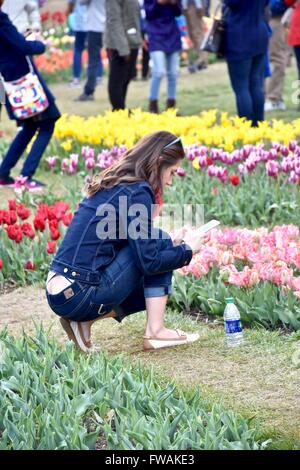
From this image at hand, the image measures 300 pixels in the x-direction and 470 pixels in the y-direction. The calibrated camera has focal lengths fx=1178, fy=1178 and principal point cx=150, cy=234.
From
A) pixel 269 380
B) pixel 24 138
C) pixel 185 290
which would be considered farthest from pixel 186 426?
pixel 24 138

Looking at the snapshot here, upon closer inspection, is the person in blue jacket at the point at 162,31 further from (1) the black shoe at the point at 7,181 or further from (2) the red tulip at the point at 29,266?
(2) the red tulip at the point at 29,266

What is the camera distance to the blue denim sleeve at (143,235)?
548cm

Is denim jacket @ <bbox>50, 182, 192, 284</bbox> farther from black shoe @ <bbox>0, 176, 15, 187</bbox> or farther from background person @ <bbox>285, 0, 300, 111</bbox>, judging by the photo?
background person @ <bbox>285, 0, 300, 111</bbox>

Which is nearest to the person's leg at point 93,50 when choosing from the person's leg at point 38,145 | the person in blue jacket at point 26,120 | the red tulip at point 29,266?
the person in blue jacket at point 26,120

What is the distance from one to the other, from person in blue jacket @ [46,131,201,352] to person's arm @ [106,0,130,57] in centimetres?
693

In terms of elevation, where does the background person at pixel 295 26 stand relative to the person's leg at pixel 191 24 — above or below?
above

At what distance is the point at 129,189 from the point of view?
552 cm

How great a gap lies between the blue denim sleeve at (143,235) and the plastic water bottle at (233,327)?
426 millimetres

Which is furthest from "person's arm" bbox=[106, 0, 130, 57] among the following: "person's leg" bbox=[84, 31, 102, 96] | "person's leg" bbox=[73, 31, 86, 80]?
"person's leg" bbox=[73, 31, 86, 80]

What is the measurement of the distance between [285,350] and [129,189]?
1056 millimetres

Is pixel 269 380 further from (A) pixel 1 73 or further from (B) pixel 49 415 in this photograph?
(A) pixel 1 73

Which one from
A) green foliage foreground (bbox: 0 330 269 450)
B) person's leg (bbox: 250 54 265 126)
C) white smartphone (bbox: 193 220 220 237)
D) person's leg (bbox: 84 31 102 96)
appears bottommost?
person's leg (bbox: 84 31 102 96)

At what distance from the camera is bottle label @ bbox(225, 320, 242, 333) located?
5.69 metres
